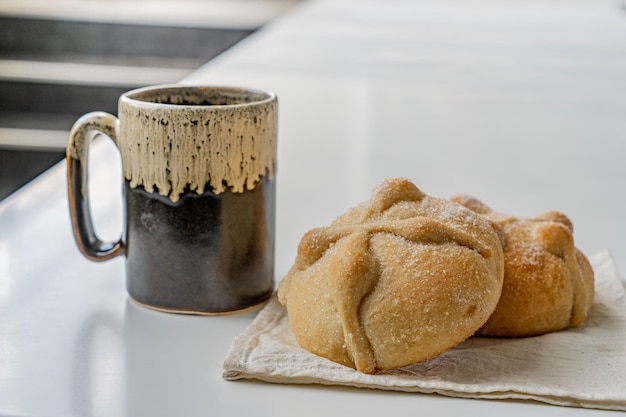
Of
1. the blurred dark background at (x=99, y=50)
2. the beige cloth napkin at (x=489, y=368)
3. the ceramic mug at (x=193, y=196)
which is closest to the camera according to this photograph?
the beige cloth napkin at (x=489, y=368)

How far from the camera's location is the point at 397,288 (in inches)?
21.8

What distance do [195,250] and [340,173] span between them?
1.63 feet

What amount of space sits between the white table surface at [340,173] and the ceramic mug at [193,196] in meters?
0.03

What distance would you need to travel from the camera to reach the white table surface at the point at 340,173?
55 centimetres

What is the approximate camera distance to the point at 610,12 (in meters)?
2.99

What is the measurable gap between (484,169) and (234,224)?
59 centimetres

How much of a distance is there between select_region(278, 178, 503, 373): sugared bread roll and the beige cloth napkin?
1 cm

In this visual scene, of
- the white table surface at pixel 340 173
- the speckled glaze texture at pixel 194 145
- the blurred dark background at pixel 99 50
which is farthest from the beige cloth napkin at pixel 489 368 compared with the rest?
the blurred dark background at pixel 99 50

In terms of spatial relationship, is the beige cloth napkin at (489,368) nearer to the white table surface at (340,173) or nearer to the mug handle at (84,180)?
the white table surface at (340,173)

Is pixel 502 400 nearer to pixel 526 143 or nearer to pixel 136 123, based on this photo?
pixel 136 123

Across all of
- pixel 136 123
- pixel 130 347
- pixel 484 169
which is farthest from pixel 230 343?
pixel 484 169

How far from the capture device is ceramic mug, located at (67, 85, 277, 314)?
2.13 ft

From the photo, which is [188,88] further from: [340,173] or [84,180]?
[340,173]

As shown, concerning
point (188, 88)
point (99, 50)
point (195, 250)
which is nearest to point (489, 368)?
point (195, 250)
